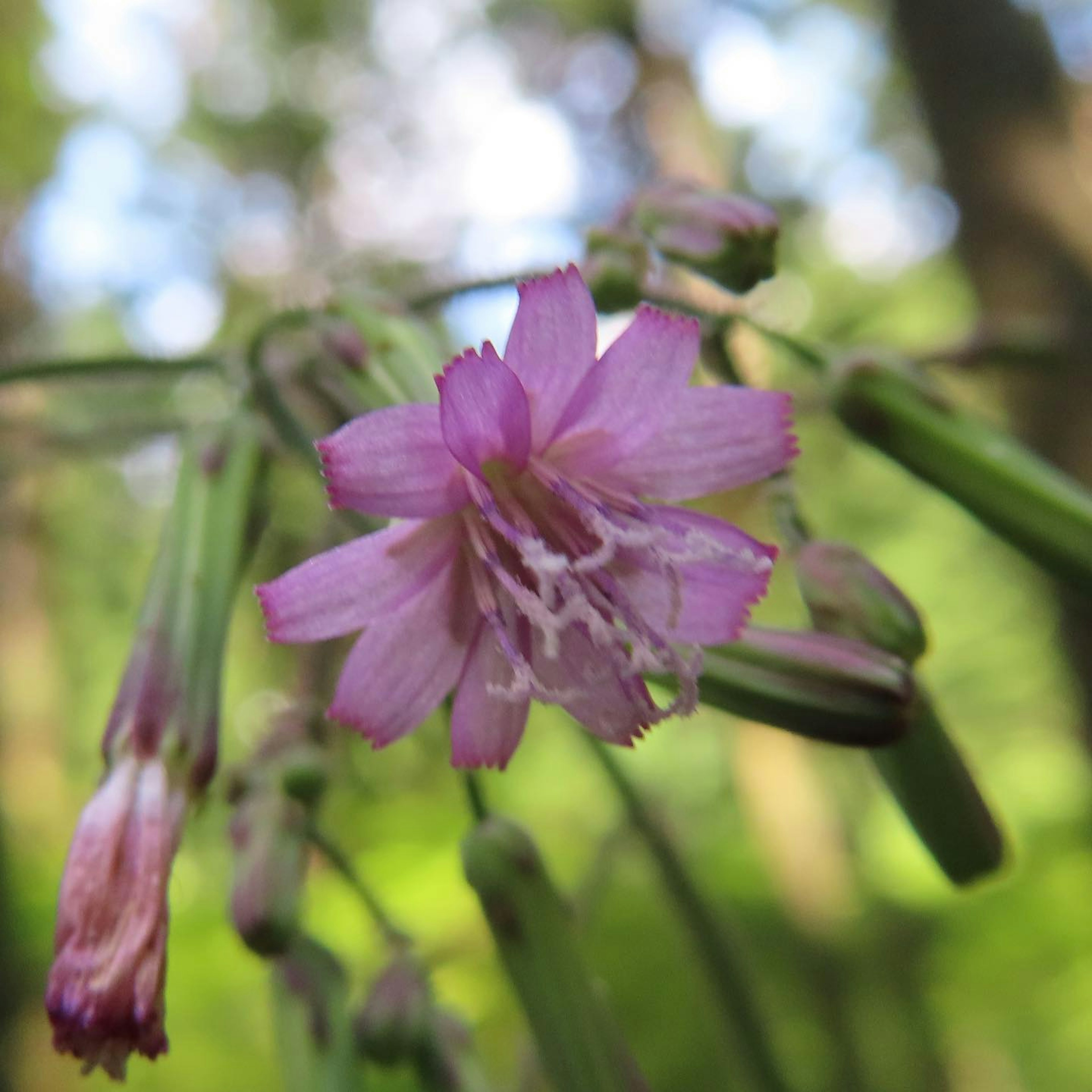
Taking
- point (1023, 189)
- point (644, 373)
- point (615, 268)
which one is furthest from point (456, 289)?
point (1023, 189)

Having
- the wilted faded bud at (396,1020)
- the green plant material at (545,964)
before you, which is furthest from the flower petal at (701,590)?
the wilted faded bud at (396,1020)

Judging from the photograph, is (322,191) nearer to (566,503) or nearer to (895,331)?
(895,331)

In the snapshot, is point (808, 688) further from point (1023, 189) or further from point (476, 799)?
point (1023, 189)

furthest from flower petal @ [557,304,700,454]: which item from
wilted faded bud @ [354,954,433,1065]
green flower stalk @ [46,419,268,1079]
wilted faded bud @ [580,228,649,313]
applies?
wilted faded bud @ [354,954,433,1065]

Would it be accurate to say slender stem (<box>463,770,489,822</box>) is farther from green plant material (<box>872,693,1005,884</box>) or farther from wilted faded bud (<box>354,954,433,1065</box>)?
green plant material (<box>872,693,1005,884</box>)

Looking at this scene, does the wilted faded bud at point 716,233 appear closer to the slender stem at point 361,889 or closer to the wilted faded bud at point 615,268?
the wilted faded bud at point 615,268

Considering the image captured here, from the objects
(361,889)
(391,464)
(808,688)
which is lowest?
(361,889)
